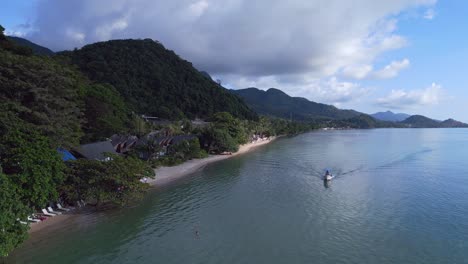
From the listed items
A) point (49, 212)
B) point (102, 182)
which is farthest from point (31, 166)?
point (102, 182)

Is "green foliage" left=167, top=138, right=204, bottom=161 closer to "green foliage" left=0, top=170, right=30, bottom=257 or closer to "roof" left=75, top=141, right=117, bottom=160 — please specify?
"roof" left=75, top=141, right=117, bottom=160

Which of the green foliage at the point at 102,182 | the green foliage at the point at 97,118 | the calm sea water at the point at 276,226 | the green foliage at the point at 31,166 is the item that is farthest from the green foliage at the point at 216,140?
the green foliage at the point at 31,166

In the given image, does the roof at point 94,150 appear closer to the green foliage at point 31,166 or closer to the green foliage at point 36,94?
the green foliage at point 36,94

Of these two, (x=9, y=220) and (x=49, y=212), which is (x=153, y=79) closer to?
(x=49, y=212)

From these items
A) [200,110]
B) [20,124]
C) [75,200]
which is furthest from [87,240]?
[200,110]

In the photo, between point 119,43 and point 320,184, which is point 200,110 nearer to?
point 119,43

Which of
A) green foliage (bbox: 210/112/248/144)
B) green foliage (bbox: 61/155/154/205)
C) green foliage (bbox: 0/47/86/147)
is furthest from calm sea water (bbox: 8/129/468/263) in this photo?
green foliage (bbox: 210/112/248/144)

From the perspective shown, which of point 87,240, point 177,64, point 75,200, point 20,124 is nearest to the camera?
point 87,240
